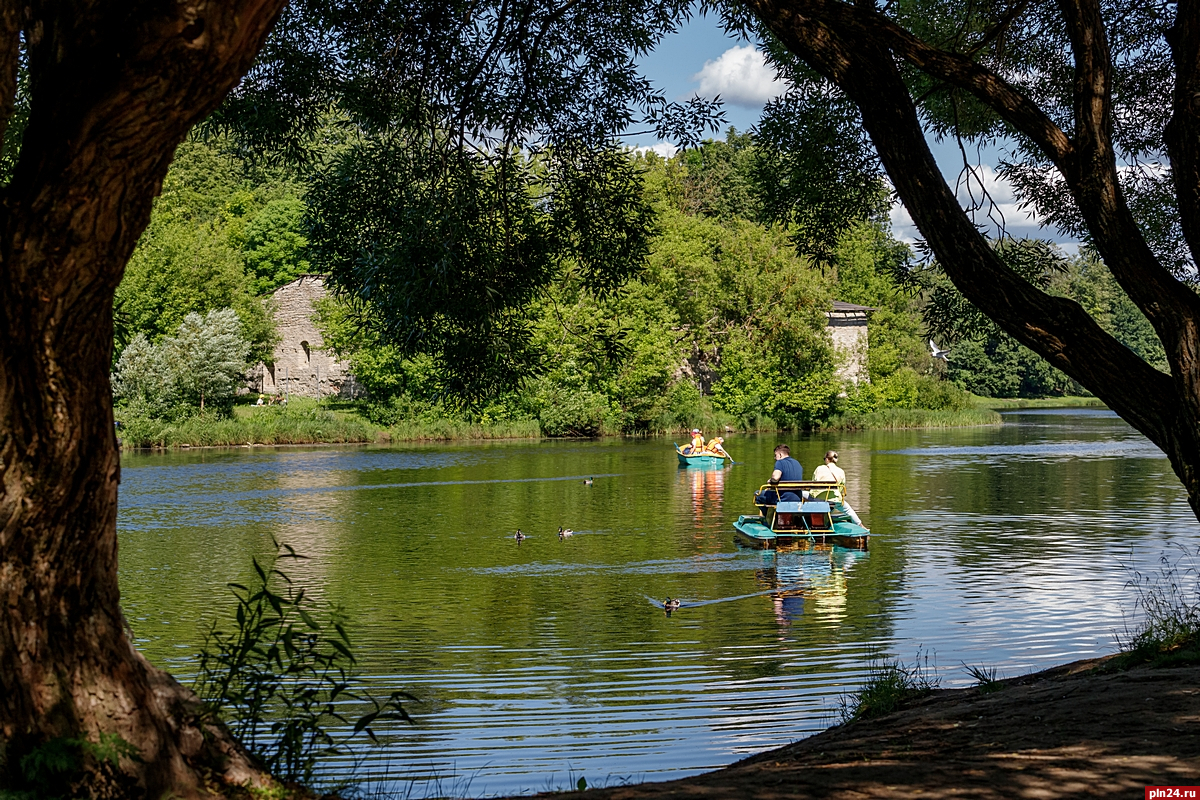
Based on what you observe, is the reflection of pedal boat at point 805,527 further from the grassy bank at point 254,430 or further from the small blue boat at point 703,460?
the grassy bank at point 254,430

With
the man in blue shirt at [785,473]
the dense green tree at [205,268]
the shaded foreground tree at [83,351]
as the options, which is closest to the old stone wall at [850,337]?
the dense green tree at [205,268]

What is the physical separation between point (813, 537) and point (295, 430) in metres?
32.9

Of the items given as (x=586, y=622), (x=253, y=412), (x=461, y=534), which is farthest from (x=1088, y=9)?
(x=253, y=412)

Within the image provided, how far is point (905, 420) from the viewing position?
60.2 metres

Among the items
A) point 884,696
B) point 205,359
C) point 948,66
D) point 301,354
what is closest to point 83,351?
point 948,66

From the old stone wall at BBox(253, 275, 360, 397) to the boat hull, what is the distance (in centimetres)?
4102

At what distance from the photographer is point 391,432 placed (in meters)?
49.5

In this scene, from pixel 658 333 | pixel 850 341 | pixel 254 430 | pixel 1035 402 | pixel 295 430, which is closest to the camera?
pixel 254 430

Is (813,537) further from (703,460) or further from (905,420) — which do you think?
(905,420)

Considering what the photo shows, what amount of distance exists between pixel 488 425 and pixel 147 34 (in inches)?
1847

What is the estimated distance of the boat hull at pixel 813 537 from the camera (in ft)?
63.6

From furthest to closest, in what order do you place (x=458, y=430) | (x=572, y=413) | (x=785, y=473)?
(x=572, y=413), (x=458, y=430), (x=785, y=473)

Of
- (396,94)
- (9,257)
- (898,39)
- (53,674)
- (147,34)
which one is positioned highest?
(396,94)

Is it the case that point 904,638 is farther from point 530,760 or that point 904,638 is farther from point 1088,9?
point 1088,9
